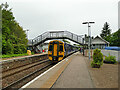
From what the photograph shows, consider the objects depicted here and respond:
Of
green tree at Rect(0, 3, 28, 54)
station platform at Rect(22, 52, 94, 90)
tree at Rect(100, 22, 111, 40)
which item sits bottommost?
station platform at Rect(22, 52, 94, 90)

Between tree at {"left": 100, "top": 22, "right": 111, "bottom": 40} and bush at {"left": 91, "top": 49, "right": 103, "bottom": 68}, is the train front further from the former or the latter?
tree at {"left": 100, "top": 22, "right": 111, "bottom": 40}

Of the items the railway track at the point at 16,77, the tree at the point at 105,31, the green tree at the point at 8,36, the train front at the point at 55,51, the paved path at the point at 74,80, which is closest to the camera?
the paved path at the point at 74,80

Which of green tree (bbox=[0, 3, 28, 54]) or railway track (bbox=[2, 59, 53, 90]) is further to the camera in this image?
green tree (bbox=[0, 3, 28, 54])

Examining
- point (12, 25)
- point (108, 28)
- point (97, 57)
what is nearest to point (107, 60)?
point (97, 57)

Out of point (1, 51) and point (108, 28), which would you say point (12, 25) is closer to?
point (1, 51)

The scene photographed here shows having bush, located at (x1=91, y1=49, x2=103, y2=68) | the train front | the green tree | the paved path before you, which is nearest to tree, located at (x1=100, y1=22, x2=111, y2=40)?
the green tree

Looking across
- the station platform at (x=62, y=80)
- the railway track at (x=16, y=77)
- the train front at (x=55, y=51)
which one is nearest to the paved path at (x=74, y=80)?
the station platform at (x=62, y=80)

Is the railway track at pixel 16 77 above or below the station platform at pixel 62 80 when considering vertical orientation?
below

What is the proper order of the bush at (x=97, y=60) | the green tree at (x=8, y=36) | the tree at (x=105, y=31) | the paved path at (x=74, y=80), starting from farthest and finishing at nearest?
the tree at (x=105, y=31) → the green tree at (x=8, y=36) → the bush at (x=97, y=60) → the paved path at (x=74, y=80)

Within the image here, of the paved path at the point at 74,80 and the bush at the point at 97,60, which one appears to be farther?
the bush at the point at 97,60

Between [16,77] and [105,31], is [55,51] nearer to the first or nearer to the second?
[16,77]

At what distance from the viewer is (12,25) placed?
24500 mm

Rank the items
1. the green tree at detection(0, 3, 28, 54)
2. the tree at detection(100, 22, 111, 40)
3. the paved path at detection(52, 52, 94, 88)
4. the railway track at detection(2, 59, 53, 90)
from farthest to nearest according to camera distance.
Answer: the tree at detection(100, 22, 111, 40) → the green tree at detection(0, 3, 28, 54) → the railway track at detection(2, 59, 53, 90) → the paved path at detection(52, 52, 94, 88)

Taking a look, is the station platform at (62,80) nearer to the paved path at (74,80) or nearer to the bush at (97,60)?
the paved path at (74,80)
